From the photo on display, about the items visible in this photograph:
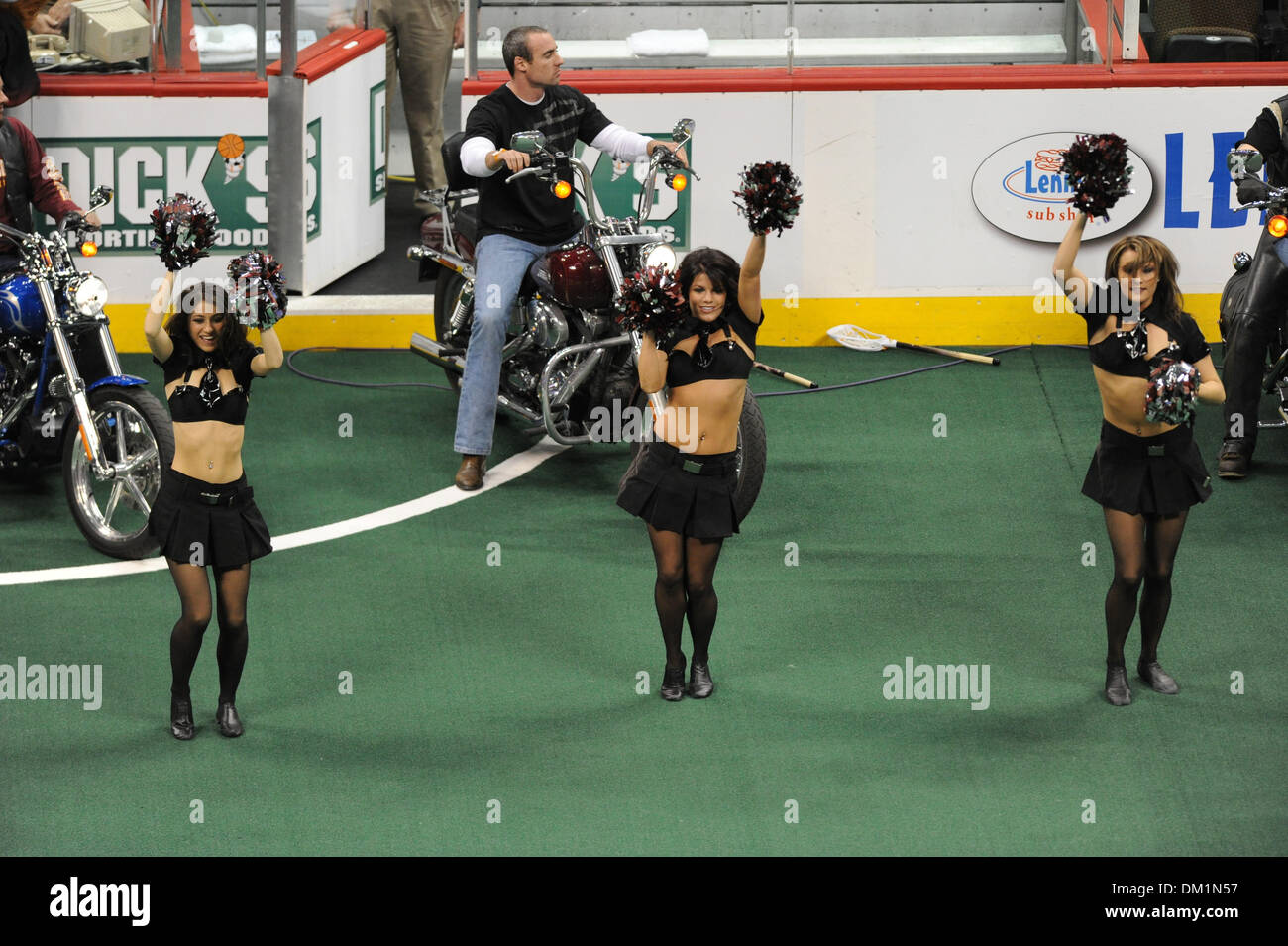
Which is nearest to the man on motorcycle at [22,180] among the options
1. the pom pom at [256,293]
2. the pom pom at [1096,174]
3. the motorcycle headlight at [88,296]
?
the motorcycle headlight at [88,296]

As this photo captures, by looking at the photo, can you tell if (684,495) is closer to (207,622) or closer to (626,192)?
(207,622)

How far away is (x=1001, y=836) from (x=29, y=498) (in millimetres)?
5363

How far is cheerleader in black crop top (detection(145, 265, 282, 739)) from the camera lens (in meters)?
6.52

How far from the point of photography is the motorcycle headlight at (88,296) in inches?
338

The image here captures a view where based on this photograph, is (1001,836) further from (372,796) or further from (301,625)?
(301,625)

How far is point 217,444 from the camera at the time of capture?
6566mm

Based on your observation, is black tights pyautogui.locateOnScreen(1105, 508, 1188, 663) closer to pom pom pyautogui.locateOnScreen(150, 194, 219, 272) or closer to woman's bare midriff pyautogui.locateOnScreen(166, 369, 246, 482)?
woman's bare midriff pyautogui.locateOnScreen(166, 369, 246, 482)

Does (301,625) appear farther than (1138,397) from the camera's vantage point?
Yes

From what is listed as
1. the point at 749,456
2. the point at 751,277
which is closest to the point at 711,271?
the point at 751,277

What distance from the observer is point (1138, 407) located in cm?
682

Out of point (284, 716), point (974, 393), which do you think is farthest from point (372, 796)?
point (974, 393)

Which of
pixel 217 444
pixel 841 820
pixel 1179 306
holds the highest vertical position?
pixel 1179 306

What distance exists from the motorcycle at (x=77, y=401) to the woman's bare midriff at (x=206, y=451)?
69.1 inches

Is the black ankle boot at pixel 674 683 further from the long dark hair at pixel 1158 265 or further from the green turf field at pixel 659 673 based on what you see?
the long dark hair at pixel 1158 265
